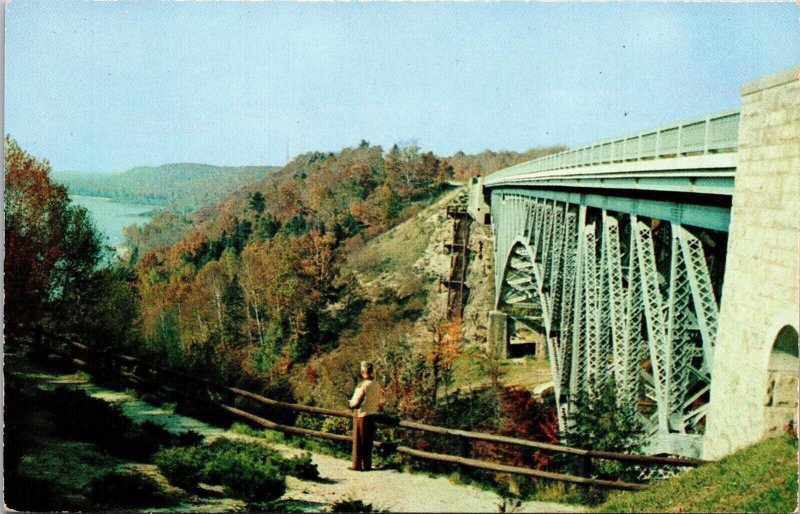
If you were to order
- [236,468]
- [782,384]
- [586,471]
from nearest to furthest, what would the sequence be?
1. [782,384]
2. [586,471]
3. [236,468]

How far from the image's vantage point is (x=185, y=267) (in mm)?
48438

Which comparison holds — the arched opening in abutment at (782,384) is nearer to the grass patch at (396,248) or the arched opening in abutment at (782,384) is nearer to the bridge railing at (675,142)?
the bridge railing at (675,142)

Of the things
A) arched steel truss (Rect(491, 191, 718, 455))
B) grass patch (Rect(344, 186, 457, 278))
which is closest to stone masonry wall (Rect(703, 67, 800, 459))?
arched steel truss (Rect(491, 191, 718, 455))

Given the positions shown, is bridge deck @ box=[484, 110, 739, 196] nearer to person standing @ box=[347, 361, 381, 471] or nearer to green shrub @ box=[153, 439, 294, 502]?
person standing @ box=[347, 361, 381, 471]

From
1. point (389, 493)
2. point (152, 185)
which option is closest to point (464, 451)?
point (389, 493)

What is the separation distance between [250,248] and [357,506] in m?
45.0

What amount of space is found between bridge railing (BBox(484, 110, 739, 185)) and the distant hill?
1243cm

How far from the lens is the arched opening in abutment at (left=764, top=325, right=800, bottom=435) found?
741 centimetres

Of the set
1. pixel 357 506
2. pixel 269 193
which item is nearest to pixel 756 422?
pixel 357 506

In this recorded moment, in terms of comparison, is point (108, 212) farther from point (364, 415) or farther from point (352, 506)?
point (352, 506)

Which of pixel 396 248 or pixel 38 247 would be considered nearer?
pixel 38 247

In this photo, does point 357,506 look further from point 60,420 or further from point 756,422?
point 60,420

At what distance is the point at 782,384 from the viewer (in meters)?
7.46

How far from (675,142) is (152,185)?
76.1 ft
